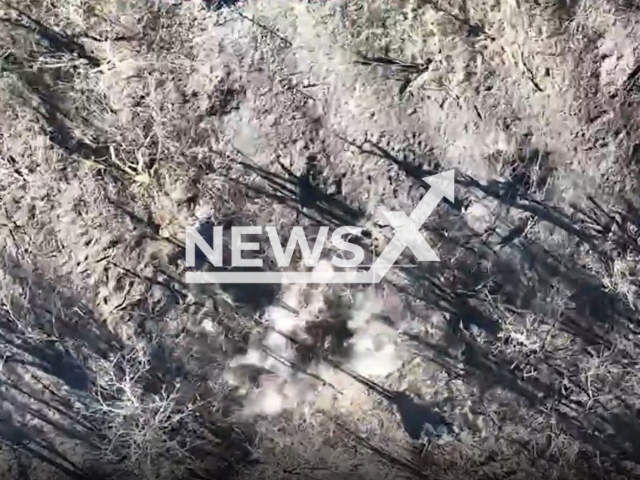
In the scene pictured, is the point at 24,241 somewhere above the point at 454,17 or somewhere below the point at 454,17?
below

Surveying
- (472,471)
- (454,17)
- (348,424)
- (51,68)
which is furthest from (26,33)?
(472,471)

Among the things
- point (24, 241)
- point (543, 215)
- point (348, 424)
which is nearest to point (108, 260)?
point (24, 241)

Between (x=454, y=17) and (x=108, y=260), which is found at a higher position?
(x=454, y=17)

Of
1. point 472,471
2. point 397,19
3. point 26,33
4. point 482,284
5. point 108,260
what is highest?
point 397,19

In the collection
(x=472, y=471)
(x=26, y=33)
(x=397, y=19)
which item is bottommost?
(x=472, y=471)

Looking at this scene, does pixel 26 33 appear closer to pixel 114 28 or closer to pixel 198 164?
pixel 114 28

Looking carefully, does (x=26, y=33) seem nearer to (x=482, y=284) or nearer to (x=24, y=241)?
(x=24, y=241)
